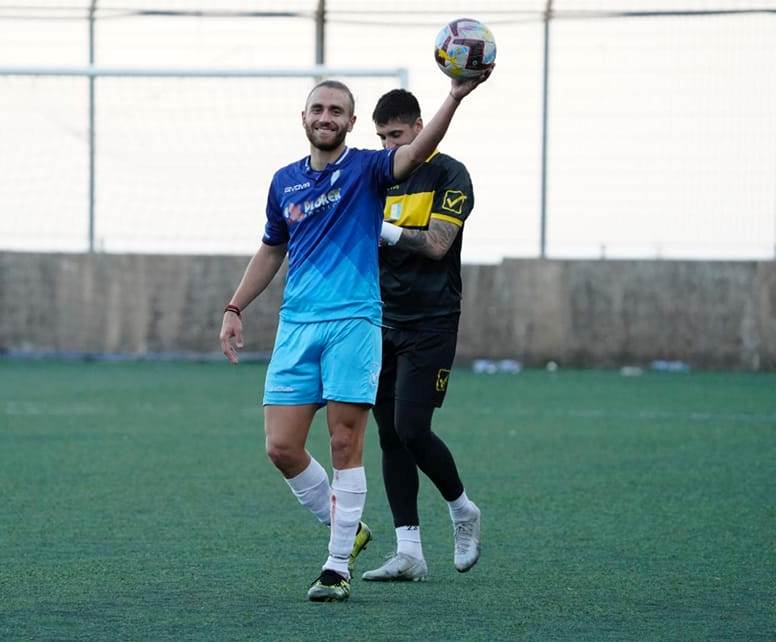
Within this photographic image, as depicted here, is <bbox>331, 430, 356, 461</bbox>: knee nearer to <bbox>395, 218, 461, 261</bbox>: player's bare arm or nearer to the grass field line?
<bbox>395, 218, 461, 261</bbox>: player's bare arm

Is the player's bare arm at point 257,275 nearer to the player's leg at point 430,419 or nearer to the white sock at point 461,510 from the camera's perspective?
the player's leg at point 430,419

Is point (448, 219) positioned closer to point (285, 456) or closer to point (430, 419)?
point (430, 419)

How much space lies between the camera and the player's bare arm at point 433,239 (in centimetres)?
659

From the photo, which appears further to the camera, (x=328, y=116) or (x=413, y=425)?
(x=413, y=425)

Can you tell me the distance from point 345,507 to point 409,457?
0.91m

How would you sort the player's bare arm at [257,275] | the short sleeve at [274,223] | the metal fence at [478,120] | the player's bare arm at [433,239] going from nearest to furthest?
1. the short sleeve at [274,223]
2. the player's bare arm at [257,275]
3. the player's bare arm at [433,239]
4. the metal fence at [478,120]

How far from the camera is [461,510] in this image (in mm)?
6824

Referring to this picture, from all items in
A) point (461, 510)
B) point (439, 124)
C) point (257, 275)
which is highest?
point (439, 124)

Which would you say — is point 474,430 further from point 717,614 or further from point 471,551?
point 717,614

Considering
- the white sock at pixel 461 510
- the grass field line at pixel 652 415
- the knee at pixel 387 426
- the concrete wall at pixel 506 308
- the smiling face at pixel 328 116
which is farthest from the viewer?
the concrete wall at pixel 506 308

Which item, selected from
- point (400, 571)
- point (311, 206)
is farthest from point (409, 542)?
point (311, 206)

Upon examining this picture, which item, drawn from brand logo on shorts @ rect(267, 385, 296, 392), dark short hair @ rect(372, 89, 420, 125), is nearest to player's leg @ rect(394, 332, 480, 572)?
brand logo on shorts @ rect(267, 385, 296, 392)

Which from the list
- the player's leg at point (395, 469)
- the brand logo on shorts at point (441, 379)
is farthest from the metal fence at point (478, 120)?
the brand logo on shorts at point (441, 379)

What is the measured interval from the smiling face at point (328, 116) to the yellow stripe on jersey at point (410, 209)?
31.4 inches
